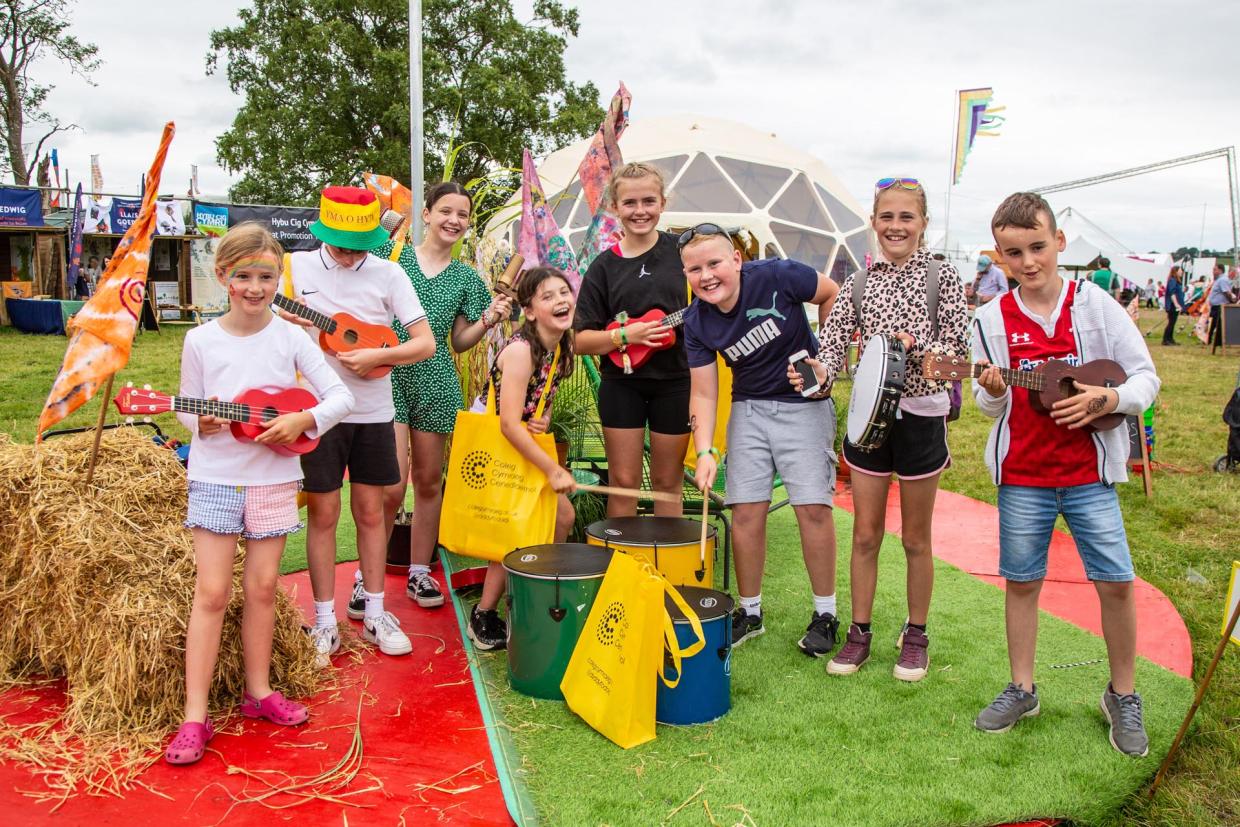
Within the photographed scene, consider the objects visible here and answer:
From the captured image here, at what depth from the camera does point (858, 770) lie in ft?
9.87

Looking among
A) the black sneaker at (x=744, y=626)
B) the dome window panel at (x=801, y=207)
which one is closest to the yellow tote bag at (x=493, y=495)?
the black sneaker at (x=744, y=626)

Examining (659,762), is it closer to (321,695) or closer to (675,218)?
(321,695)

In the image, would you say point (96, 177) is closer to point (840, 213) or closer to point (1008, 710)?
point (840, 213)

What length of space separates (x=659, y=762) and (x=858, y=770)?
0.65 m

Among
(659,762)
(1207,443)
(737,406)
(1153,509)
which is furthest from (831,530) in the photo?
(1207,443)

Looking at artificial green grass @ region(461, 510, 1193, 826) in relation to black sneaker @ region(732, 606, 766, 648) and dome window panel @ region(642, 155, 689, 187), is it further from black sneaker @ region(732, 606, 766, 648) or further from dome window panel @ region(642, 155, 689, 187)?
dome window panel @ region(642, 155, 689, 187)

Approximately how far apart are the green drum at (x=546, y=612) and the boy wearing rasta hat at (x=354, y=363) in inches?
26.7

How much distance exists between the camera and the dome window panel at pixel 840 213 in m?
19.2

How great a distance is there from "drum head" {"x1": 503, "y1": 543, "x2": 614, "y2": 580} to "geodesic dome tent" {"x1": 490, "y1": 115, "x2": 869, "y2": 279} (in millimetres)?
13388

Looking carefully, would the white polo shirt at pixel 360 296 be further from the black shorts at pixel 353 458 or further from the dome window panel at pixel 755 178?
the dome window panel at pixel 755 178

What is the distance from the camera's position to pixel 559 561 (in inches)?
142

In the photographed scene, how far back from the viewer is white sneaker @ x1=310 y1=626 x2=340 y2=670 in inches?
147

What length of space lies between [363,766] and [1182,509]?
6.05 meters

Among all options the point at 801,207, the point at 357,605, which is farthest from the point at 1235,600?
the point at 801,207
